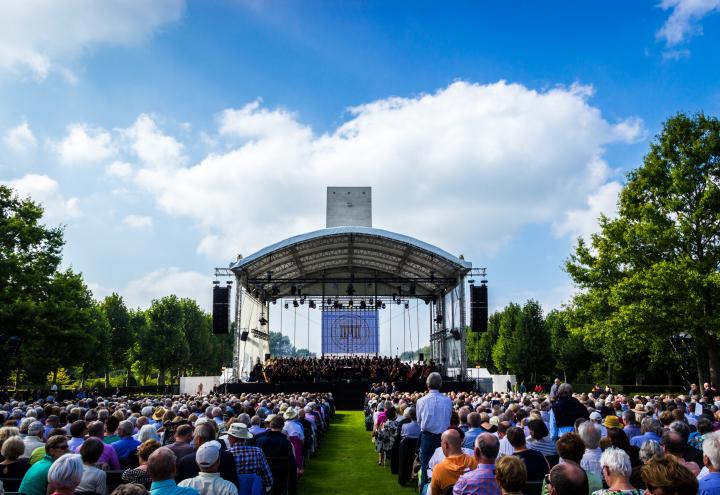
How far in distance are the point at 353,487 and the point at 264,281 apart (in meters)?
16.9

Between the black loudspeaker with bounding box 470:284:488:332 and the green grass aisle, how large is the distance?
31.7 ft

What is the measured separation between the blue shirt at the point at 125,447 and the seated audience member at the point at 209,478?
2118mm

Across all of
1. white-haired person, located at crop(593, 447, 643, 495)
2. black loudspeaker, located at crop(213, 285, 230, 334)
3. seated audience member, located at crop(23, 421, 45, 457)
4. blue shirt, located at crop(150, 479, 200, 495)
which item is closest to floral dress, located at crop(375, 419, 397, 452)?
seated audience member, located at crop(23, 421, 45, 457)

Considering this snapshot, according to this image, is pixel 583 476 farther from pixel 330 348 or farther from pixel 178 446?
pixel 330 348

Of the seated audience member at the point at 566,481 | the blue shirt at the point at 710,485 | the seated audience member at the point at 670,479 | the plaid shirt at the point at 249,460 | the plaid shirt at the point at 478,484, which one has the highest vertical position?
the seated audience member at the point at 670,479

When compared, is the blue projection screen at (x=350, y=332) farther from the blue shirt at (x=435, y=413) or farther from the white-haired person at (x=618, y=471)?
the white-haired person at (x=618, y=471)

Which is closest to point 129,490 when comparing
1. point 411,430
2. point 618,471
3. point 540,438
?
point 618,471

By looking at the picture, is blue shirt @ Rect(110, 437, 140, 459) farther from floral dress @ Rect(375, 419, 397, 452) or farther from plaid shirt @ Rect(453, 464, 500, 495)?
floral dress @ Rect(375, 419, 397, 452)

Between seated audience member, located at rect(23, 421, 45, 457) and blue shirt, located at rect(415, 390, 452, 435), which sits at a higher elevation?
blue shirt, located at rect(415, 390, 452, 435)

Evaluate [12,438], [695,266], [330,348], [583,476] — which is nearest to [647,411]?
[583,476]

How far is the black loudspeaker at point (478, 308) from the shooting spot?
22562 millimetres

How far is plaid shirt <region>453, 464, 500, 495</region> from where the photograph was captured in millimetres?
3648

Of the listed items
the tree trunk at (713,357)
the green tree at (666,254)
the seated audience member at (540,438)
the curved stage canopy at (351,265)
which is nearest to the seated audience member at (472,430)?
the seated audience member at (540,438)

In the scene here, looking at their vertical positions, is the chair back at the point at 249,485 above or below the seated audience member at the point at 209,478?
below
